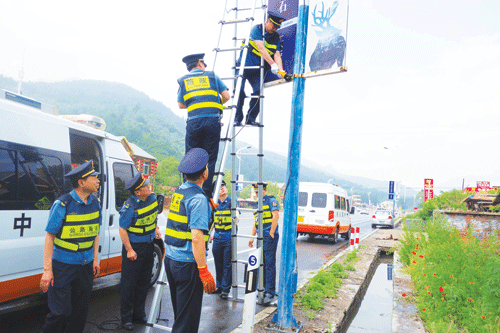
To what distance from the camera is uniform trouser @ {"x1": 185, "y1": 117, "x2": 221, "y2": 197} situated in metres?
3.87

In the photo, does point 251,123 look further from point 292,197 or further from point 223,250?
point 223,250

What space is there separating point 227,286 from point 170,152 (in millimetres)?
99966

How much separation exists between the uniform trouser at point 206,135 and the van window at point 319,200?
11.4 metres

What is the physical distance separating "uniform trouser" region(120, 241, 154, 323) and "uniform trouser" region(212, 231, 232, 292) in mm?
1463

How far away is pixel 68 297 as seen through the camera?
3344 millimetres

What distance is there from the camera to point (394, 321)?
4.97 meters

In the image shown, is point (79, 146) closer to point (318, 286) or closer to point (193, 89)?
point (193, 89)

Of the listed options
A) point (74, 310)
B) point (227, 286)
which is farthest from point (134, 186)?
point (227, 286)

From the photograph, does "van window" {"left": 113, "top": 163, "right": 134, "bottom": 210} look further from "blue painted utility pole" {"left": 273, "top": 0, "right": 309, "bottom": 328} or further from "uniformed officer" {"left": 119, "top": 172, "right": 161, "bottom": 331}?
"blue painted utility pole" {"left": 273, "top": 0, "right": 309, "bottom": 328}

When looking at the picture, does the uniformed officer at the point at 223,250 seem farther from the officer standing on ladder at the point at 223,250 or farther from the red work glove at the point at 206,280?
the red work glove at the point at 206,280

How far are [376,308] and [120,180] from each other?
5242 millimetres

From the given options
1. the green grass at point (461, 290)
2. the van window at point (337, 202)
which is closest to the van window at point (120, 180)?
the green grass at point (461, 290)

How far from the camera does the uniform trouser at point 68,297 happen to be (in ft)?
10.7

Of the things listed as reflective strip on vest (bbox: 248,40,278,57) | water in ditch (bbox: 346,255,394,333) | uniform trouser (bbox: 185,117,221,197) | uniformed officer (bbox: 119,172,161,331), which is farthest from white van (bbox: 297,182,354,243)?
uniform trouser (bbox: 185,117,221,197)
